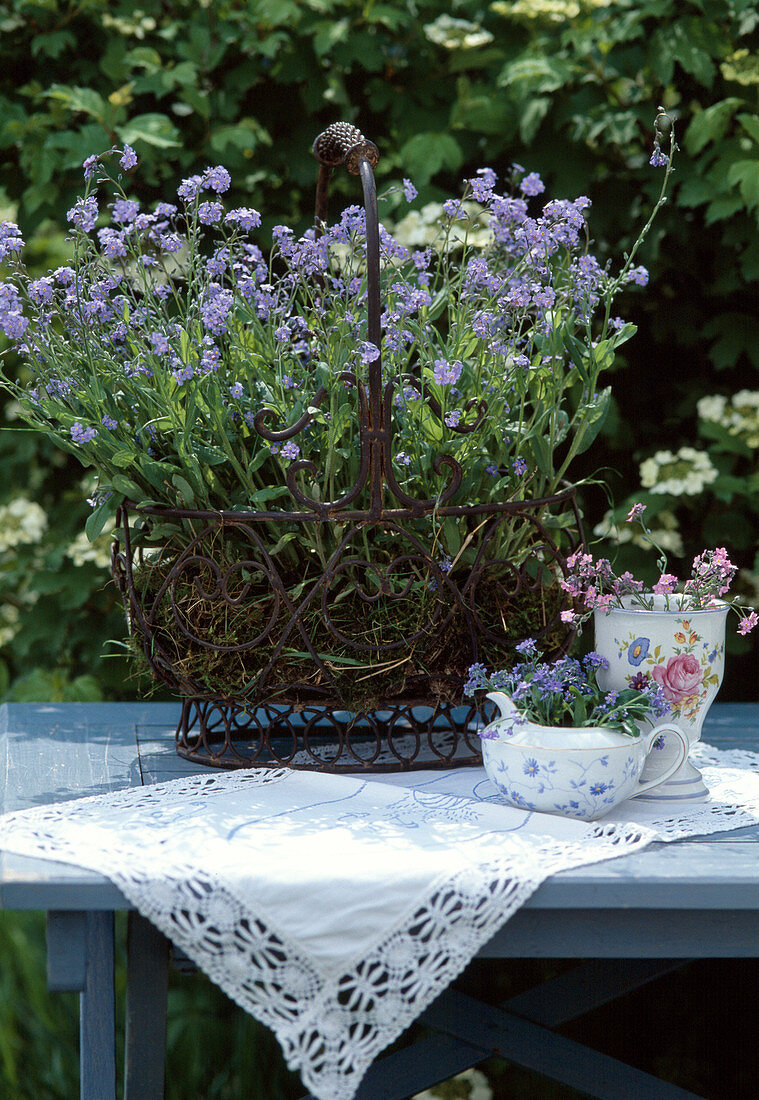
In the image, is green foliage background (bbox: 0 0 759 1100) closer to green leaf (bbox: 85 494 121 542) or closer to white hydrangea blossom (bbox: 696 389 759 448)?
white hydrangea blossom (bbox: 696 389 759 448)

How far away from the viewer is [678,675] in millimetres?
1140

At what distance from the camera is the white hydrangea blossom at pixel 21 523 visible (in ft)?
6.72

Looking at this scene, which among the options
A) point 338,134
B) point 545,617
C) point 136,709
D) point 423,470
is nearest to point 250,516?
point 423,470

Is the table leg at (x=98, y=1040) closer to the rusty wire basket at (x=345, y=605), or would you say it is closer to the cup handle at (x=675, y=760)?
the rusty wire basket at (x=345, y=605)

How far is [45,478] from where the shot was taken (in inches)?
86.4

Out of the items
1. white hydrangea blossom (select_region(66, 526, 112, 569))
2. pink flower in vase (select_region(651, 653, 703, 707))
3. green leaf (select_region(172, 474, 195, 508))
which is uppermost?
green leaf (select_region(172, 474, 195, 508))

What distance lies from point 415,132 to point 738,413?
0.79m

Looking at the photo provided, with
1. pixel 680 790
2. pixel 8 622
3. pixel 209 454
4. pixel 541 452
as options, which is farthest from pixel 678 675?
pixel 8 622

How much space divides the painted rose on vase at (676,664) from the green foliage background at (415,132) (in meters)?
0.83

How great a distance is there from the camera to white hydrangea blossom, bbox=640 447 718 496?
1907 mm

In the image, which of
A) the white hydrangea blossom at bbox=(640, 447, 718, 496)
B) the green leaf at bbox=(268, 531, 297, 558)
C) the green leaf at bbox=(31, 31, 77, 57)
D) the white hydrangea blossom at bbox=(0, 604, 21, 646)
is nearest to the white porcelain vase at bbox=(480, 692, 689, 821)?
the green leaf at bbox=(268, 531, 297, 558)

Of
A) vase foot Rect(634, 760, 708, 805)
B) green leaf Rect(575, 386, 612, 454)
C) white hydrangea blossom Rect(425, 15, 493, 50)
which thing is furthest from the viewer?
white hydrangea blossom Rect(425, 15, 493, 50)

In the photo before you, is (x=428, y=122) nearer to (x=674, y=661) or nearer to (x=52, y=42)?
(x=52, y=42)

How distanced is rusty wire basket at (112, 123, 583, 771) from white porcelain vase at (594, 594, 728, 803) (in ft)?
0.36
